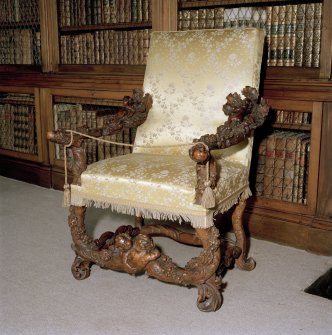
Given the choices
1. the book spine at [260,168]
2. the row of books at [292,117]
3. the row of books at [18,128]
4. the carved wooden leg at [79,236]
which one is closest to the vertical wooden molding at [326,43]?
the row of books at [292,117]

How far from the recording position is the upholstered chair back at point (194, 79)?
218 cm

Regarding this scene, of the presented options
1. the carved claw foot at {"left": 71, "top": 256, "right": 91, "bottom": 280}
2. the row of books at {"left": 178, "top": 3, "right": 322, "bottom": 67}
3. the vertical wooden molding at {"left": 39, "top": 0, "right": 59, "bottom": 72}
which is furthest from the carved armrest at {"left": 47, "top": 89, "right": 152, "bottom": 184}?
the vertical wooden molding at {"left": 39, "top": 0, "right": 59, "bottom": 72}

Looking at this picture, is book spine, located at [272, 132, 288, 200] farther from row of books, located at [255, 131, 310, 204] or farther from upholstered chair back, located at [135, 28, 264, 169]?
upholstered chair back, located at [135, 28, 264, 169]

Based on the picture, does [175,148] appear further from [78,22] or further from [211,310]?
[78,22]

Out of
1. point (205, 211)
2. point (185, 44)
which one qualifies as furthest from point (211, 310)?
point (185, 44)

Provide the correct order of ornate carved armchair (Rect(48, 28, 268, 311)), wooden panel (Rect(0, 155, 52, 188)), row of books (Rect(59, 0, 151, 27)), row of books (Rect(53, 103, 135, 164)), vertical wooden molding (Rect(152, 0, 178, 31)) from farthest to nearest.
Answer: wooden panel (Rect(0, 155, 52, 188)), row of books (Rect(53, 103, 135, 164)), row of books (Rect(59, 0, 151, 27)), vertical wooden molding (Rect(152, 0, 178, 31)), ornate carved armchair (Rect(48, 28, 268, 311))

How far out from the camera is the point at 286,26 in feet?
8.21

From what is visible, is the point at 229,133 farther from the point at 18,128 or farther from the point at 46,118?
the point at 18,128

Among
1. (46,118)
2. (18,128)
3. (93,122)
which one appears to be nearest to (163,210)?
(93,122)

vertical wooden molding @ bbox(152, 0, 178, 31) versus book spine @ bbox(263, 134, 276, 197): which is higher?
vertical wooden molding @ bbox(152, 0, 178, 31)

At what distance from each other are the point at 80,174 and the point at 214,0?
4.17 ft

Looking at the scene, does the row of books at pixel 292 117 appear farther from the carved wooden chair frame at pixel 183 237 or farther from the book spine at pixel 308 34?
the carved wooden chair frame at pixel 183 237

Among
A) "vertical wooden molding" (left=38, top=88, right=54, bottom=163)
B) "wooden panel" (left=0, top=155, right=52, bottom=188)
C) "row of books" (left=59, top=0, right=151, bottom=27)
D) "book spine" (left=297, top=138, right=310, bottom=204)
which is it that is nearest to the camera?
"book spine" (left=297, top=138, right=310, bottom=204)

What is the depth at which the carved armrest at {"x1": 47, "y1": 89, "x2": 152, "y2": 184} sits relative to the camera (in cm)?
204
